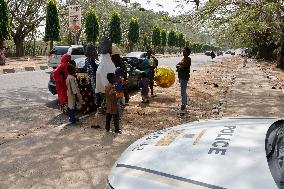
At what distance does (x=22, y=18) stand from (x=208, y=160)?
1890 inches

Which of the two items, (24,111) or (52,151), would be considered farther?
(24,111)

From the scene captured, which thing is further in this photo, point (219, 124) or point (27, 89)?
point (27, 89)

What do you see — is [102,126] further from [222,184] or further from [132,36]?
[132,36]

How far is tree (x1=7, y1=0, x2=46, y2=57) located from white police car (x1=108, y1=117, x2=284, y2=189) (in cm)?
4638

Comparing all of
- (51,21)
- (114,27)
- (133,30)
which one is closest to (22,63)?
(51,21)

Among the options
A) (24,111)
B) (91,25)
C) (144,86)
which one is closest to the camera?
(24,111)

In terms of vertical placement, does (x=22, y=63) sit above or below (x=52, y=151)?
above

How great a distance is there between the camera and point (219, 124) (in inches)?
140

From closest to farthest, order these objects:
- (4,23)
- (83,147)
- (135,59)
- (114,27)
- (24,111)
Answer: (83,147) < (24,111) < (135,59) < (4,23) < (114,27)

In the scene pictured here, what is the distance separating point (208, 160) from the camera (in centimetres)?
256

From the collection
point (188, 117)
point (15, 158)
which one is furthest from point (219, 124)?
point (188, 117)

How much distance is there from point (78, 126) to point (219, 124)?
5.03 meters

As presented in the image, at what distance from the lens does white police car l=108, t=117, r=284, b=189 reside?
2.30m

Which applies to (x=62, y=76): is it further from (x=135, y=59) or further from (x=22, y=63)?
(x=22, y=63)
